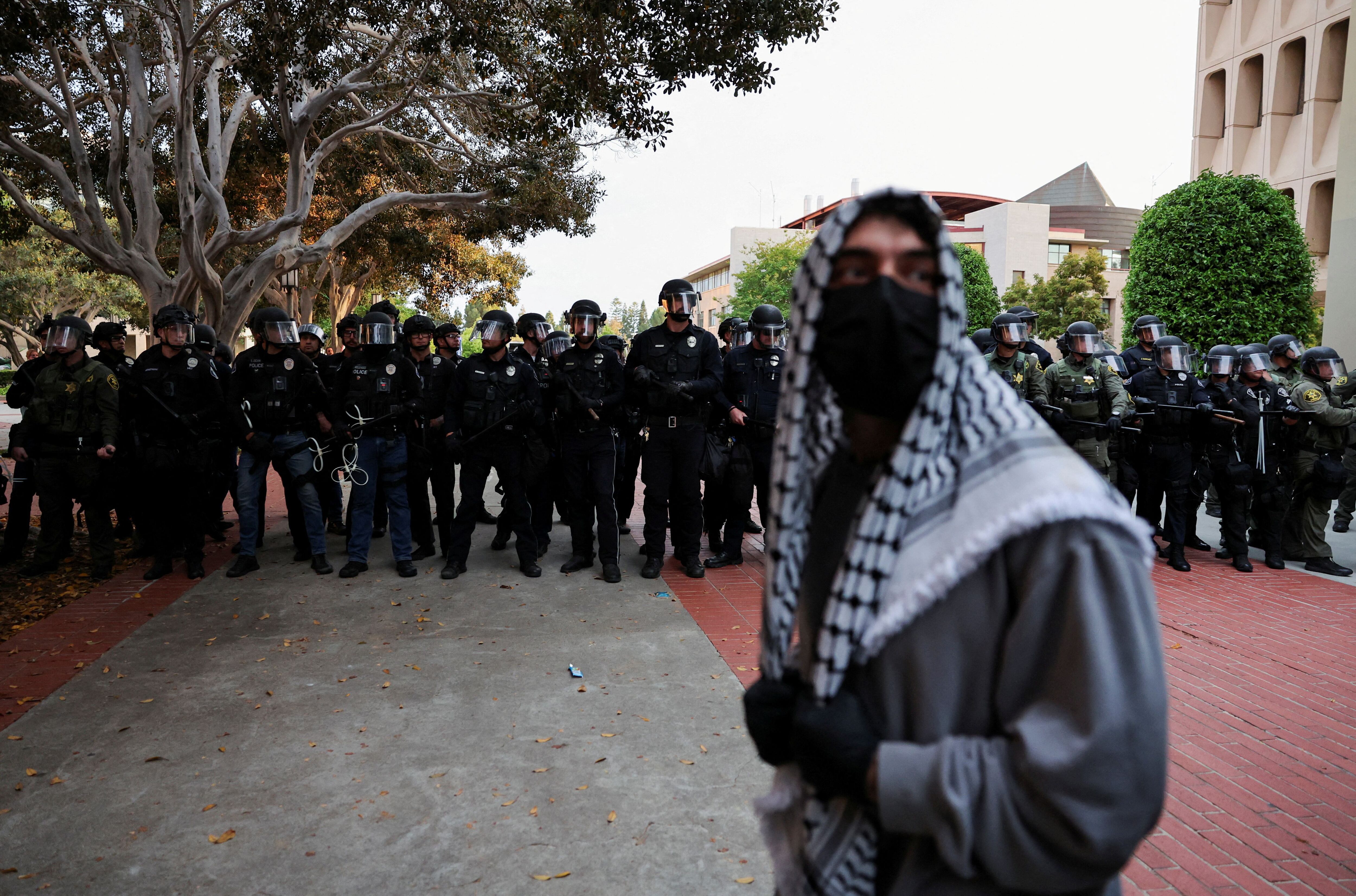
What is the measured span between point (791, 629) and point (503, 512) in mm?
7406

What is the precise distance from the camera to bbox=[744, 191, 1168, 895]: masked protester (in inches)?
41.8

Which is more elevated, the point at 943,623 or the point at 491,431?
the point at 943,623

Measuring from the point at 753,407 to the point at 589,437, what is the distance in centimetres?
149

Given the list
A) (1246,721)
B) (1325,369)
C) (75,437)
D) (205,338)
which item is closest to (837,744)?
(1246,721)

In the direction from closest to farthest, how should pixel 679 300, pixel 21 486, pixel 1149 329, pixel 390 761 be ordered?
pixel 390 761
pixel 679 300
pixel 21 486
pixel 1149 329

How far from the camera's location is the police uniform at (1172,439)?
8242 millimetres

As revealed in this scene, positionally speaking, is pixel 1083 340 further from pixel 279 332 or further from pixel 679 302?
pixel 279 332

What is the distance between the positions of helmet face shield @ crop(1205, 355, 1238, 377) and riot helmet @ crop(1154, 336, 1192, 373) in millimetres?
185

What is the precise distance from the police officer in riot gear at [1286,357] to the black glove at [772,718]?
9267mm

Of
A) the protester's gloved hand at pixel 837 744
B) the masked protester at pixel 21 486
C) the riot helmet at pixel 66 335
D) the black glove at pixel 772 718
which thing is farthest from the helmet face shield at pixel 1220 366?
the masked protester at pixel 21 486

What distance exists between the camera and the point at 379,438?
761 cm

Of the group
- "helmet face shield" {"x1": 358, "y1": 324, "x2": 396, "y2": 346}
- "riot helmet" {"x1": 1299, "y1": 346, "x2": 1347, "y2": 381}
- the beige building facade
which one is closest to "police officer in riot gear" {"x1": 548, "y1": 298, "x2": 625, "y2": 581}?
"helmet face shield" {"x1": 358, "y1": 324, "x2": 396, "y2": 346}

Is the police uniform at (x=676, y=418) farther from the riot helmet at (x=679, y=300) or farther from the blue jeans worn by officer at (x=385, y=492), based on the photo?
the blue jeans worn by officer at (x=385, y=492)

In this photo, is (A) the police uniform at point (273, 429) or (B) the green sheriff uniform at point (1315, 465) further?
(B) the green sheriff uniform at point (1315, 465)
